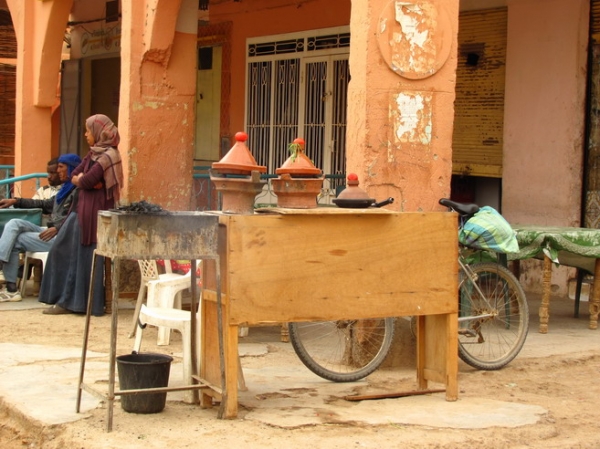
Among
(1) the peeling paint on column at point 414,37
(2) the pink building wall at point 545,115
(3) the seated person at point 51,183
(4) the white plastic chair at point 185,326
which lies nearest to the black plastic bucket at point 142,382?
(4) the white plastic chair at point 185,326

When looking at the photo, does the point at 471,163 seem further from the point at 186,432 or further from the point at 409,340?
the point at 186,432

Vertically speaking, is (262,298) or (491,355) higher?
(262,298)

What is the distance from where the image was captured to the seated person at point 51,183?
923cm

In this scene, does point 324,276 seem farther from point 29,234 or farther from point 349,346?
point 29,234

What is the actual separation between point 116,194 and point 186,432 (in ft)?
12.4

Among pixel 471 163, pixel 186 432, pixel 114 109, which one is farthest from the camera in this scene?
pixel 114 109

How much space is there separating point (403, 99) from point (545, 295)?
2259 millimetres

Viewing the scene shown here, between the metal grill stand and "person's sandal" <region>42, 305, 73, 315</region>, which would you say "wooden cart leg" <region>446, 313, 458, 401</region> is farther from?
"person's sandal" <region>42, 305, 73, 315</region>

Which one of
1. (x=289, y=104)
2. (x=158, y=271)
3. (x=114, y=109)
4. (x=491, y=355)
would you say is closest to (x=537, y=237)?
(x=491, y=355)

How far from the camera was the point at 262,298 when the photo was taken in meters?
5.08

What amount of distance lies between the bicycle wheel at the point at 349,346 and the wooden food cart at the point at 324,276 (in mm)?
449

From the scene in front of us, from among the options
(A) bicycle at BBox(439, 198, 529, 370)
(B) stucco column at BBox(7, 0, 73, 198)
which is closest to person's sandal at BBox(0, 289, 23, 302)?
(B) stucco column at BBox(7, 0, 73, 198)

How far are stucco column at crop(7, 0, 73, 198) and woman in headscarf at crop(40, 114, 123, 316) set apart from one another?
10.8ft

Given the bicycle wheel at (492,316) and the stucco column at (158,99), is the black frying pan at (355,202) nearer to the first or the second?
the bicycle wheel at (492,316)
